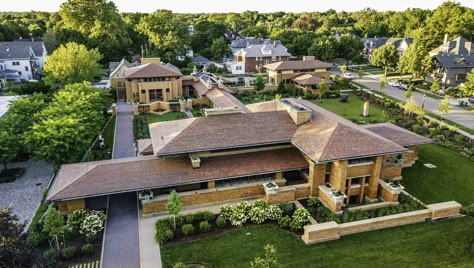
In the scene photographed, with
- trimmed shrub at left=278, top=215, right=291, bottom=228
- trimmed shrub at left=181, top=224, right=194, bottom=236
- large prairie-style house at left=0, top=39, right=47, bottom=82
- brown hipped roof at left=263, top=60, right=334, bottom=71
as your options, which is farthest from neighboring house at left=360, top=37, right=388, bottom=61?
trimmed shrub at left=181, top=224, right=194, bottom=236

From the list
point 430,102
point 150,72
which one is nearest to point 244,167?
point 150,72

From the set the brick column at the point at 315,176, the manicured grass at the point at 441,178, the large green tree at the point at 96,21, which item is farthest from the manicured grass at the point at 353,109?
the large green tree at the point at 96,21

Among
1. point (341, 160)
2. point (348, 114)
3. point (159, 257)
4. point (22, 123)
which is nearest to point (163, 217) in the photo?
point (159, 257)

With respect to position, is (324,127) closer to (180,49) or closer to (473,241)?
(473,241)

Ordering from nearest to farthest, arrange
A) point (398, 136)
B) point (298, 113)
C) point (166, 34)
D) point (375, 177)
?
point (375, 177) → point (298, 113) → point (398, 136) → point (166, 34)

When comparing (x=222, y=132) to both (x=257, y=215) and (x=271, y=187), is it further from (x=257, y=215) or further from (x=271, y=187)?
(x=257, y=215)

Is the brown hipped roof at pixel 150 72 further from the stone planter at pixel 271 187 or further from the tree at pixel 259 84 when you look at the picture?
the stone planter at pixel 271 187

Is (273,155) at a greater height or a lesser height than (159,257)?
greater
